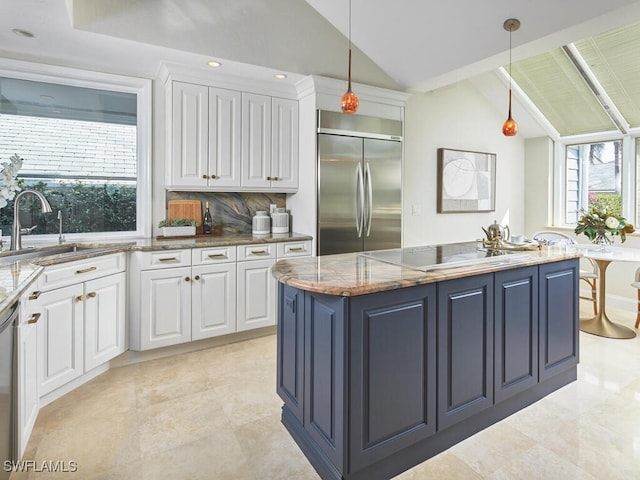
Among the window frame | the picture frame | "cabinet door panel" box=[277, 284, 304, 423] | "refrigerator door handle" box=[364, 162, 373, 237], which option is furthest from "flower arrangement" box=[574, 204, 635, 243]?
"cabinet door panel" box=[277, 284, 304, 423]

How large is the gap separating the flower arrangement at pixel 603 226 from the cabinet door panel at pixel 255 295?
3279 mm

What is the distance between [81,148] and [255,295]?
6.60 feet

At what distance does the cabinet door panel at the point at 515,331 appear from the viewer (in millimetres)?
2105

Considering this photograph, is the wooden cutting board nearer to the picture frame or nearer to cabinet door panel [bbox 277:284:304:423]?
cabinet door panel [bbox 277:284:304:423]

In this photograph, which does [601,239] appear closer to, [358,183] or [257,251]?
[358,183]

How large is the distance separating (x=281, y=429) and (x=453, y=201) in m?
3.85

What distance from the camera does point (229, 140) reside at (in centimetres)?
349

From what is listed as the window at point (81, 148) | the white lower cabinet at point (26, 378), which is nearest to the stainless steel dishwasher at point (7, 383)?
the white lower cabinet at point (26, 378)

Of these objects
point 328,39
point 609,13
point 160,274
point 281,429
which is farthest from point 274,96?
point 281,429

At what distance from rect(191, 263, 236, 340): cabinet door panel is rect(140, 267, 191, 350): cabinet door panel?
65mm

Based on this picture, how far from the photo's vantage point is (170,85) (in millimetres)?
3246

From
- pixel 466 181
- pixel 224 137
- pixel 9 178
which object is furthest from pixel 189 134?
pixel 466 181

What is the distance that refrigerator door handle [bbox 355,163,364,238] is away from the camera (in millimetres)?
3836

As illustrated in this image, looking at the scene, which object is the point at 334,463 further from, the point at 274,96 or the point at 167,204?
the point at 274,96
